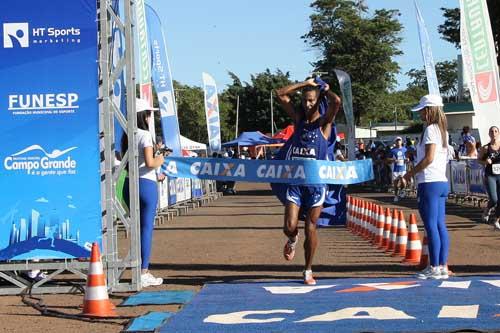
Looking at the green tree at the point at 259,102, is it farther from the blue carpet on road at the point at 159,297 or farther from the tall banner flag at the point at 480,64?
the blue carpet on road at the point at 159,297

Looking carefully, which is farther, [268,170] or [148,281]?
[148,281]

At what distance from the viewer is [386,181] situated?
1490 inches

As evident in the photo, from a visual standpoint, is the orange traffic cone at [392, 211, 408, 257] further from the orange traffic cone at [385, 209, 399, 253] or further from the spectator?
Answer: the spectator

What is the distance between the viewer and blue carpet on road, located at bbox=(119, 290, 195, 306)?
28.5 feet

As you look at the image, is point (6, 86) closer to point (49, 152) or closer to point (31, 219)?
point (49, 152)

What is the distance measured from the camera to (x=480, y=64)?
740 inches

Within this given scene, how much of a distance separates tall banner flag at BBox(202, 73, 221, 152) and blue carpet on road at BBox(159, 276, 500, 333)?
23.4 meters

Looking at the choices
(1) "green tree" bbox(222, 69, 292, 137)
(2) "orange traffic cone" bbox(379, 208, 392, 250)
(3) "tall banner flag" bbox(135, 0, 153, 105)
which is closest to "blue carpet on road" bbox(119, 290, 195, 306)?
(2) "orange traffic cone" bbox(379, 208, 392, 250)

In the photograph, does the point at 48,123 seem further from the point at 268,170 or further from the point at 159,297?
the point at 268,170

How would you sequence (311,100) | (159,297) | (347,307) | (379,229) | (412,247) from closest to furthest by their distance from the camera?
(347,307) → (159,297) → (311,100) → (412,247) → (379,229)

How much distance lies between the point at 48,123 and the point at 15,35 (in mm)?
1001

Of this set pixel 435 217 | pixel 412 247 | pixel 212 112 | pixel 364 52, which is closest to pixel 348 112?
pixel 212 112

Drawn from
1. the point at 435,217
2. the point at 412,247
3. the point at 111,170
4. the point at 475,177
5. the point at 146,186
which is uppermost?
the point at 475,177

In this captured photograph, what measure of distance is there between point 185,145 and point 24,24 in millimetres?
30955
